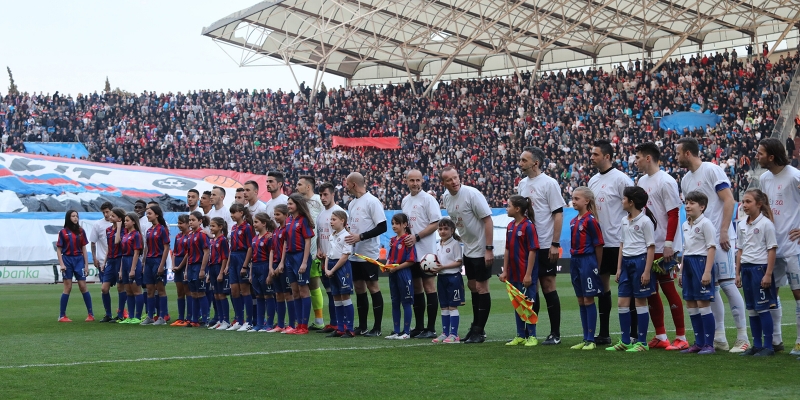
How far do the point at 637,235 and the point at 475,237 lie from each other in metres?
2.01

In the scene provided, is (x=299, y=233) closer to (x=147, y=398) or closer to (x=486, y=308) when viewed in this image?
(x=486, y=308)

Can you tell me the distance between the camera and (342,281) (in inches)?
458

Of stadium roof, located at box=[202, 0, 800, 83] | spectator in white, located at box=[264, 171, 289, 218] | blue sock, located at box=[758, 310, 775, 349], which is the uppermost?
stadium roof, located at box=[202, 0, 800, 83]

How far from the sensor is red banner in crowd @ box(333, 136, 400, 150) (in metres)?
42.7

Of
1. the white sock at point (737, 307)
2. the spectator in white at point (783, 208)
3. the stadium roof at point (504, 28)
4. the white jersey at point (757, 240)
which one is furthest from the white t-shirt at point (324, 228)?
the stadium roof at point (504, 28)

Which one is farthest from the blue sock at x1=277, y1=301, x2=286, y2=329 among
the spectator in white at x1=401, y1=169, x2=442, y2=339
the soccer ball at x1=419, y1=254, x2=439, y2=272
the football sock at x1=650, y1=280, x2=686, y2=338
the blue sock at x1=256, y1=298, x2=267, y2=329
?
the football sock at x1=650, y1=280, x2=686, y2=338

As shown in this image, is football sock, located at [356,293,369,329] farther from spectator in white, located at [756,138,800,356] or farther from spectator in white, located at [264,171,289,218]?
spectator in white, located at [756,138,800,356]

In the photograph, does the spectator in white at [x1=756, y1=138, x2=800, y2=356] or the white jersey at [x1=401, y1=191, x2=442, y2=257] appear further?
the white jersey at [x1=401, y1=191, x2=442, y2=257]

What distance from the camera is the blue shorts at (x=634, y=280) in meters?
9.10

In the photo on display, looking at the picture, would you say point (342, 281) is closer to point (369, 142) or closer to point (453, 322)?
point (453, 322)

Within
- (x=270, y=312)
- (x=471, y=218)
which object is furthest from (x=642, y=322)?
(x=270, y=312)

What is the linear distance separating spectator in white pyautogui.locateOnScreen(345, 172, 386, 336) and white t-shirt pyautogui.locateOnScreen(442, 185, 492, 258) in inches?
54.2

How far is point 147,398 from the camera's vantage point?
21.6 ft

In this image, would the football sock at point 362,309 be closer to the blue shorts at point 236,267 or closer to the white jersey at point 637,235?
the blue shorts at point 236,267
